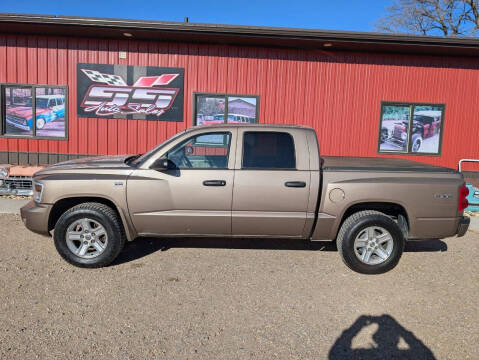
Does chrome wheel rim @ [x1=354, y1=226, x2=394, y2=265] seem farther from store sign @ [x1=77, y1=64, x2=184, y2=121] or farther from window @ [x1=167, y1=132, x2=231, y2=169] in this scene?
store sign @ [x1=77, y1=64, x2=184, y2=121]

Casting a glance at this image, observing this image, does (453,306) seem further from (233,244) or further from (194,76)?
(194,76)

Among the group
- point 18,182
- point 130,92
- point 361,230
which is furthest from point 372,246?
point 130,92

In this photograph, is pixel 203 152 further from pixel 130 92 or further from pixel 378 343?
pixel 130 92

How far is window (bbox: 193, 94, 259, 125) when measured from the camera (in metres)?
10.3

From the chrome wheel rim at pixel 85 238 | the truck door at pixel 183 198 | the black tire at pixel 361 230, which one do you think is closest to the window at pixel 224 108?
the truck door at pixel 183 198

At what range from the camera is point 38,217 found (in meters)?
4.51

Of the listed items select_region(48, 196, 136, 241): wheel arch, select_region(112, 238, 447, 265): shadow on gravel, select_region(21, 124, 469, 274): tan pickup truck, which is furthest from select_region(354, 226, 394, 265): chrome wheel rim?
select_region(48, 196, 136, 241): wheel arch

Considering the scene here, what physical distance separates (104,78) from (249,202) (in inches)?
290

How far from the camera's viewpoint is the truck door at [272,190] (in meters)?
4.47

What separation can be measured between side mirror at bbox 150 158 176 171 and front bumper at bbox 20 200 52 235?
136 cm

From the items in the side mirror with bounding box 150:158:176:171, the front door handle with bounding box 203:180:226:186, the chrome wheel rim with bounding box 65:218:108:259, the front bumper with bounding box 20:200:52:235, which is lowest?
the chrome wheel rim with bounding box 65:218:108:259

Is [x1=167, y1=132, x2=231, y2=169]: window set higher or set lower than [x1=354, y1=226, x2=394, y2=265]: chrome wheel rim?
higher

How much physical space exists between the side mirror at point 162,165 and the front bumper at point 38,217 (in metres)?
1.36

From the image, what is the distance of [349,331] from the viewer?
10.6 feet
